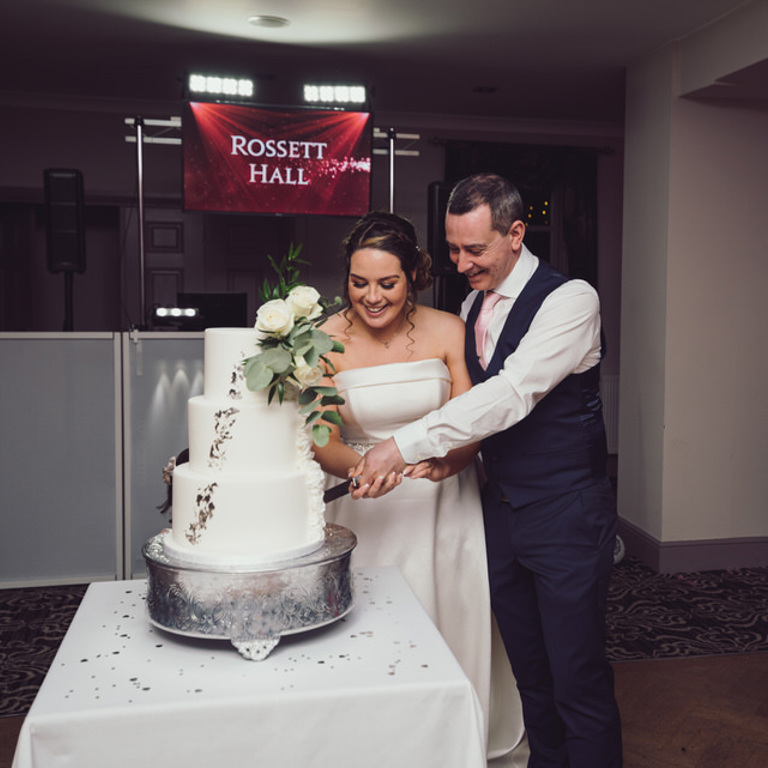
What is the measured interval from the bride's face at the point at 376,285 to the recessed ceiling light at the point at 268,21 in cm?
314

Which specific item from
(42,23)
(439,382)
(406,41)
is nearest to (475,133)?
(406,41)

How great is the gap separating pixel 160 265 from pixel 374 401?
555 cm

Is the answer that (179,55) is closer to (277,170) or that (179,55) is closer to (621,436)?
(277,170)

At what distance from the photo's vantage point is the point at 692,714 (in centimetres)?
306

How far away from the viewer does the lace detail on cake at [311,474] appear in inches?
61.2

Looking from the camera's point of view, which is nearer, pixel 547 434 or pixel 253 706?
pixel 253 706

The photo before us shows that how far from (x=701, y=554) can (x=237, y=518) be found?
4.06m

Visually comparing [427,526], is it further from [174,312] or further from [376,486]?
[174,312]

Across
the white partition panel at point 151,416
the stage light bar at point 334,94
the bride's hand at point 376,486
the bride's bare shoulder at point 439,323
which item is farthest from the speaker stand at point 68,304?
the bride's hand at point 376,486

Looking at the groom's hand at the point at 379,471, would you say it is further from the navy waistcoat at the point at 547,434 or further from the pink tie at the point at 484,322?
the pink tie at the point at 484,322

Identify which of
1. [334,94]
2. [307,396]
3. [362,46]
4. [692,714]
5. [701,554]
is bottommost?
[692,714]

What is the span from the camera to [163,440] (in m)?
4.71

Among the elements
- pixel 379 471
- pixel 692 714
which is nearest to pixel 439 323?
pixel 379 471

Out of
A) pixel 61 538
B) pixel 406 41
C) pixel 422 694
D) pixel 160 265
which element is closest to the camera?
pixel 422 694
